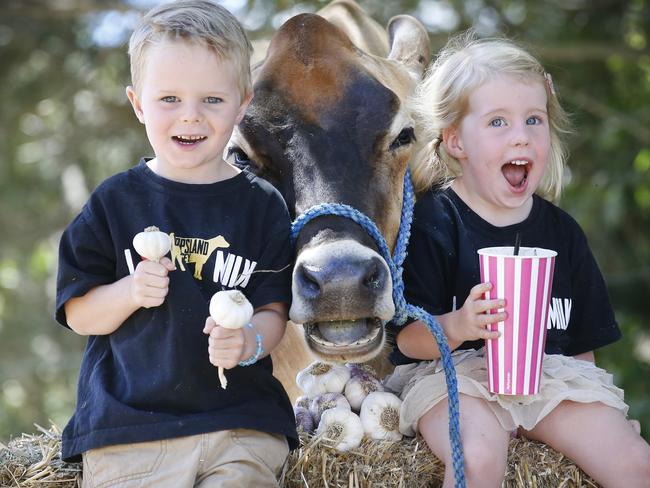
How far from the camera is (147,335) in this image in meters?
3.01

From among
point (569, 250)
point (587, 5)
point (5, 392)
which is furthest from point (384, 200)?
point (5, 392)

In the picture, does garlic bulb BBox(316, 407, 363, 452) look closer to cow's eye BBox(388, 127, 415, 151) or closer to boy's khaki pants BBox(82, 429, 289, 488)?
boy's khaki pants BBox(82, 429, 289, 488)

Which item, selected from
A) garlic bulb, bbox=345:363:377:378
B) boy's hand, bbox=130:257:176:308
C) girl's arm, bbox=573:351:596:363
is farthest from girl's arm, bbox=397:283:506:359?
boy's hand, bbox=130:257:176:308

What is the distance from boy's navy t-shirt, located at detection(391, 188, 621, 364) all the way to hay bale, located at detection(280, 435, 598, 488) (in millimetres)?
417

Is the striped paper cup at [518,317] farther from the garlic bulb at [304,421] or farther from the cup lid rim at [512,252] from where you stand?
the garlic bulb at [304,421]

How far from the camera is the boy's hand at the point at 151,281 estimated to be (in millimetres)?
2844

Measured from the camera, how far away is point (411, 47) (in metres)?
5.27

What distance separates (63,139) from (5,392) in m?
3.69

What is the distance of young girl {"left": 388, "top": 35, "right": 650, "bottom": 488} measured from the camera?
11.1 feet

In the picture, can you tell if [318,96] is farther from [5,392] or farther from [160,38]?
[5,392]

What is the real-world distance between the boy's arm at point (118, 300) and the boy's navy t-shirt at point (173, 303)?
4cm

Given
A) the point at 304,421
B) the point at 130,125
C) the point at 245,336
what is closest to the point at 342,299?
the point at 245,336

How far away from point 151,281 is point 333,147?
1204mm

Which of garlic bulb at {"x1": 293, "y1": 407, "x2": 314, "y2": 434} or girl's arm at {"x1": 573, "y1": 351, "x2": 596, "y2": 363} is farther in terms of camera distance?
girl's arm at {"x1": 573, "y1": 351, "x2": 596, "y2": 363}
